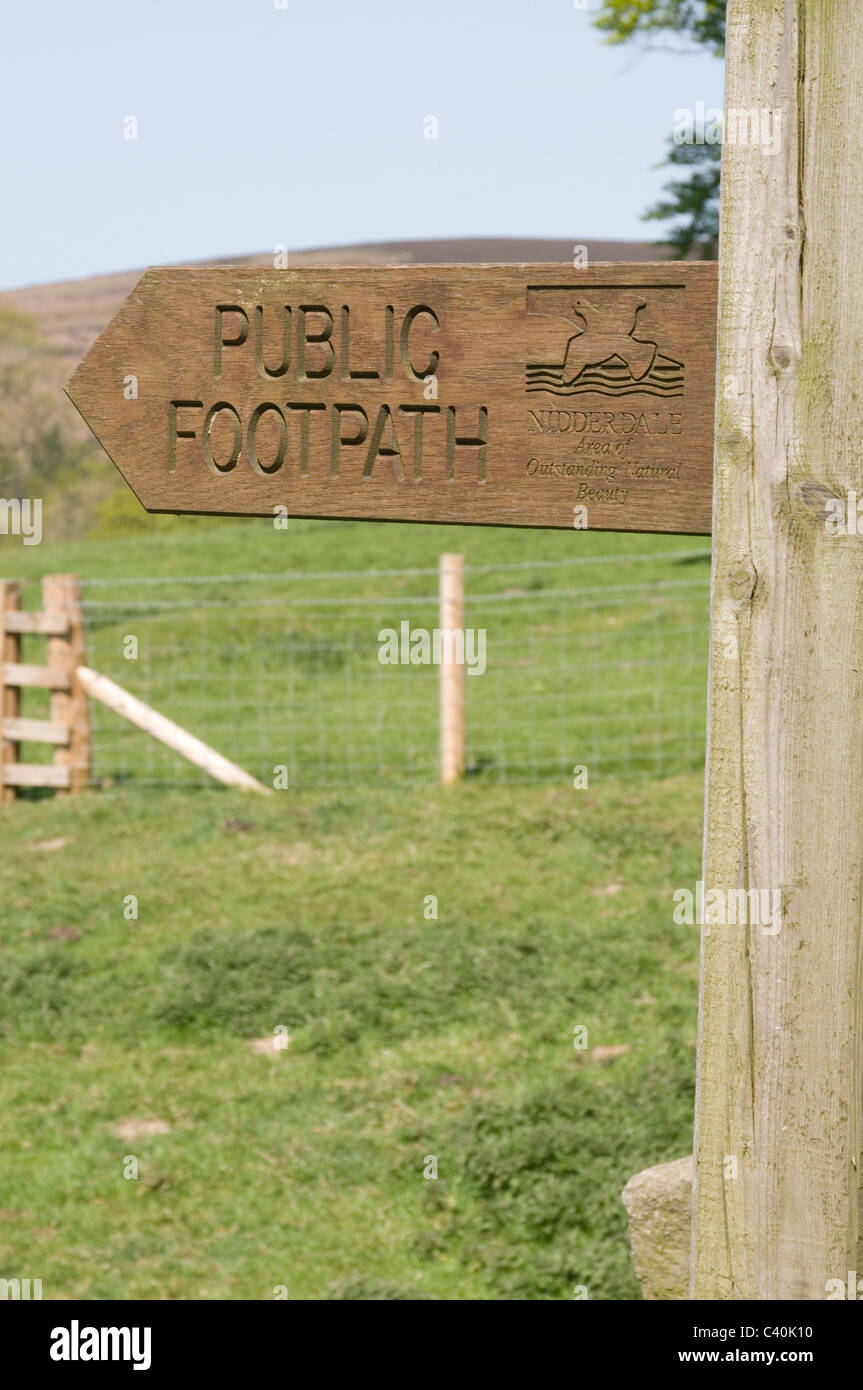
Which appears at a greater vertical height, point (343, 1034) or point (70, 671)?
point (70, 671)

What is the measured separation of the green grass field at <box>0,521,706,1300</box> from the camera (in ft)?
14.7

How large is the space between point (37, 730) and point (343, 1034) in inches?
207

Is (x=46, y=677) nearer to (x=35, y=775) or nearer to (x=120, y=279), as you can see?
(x=35, y=775)

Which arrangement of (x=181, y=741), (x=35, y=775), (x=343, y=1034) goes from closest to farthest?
(x=343, y=1034) → (x=181, y=741) → (x=35, y=775)

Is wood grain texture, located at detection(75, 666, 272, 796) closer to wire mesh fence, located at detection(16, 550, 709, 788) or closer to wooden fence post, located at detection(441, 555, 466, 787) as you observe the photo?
wire mesh fence, located at detection(16, 550, 709, 788)

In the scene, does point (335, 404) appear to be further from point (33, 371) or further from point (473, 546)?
point (33, 371)

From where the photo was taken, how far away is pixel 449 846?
330 inches

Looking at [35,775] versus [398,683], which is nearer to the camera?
[35,775]

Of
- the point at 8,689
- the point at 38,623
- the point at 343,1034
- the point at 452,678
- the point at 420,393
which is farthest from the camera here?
the point at 8,689

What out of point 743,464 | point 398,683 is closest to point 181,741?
point 398,683

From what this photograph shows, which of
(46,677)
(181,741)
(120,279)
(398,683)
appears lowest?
(181,741)

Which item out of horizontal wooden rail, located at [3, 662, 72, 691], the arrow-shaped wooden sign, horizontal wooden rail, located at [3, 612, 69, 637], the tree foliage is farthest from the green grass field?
the tree foliage

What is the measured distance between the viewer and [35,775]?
10.4m

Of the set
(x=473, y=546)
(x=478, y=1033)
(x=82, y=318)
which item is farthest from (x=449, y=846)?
(x=82, y=318)
